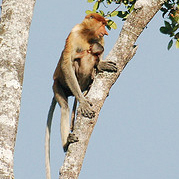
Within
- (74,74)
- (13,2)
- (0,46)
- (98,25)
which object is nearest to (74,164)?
(0,46)

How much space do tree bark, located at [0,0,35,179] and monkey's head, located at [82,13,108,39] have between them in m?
2.39

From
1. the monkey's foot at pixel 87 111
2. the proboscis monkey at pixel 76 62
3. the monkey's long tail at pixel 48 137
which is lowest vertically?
the monkey's foot at pixel 87 111

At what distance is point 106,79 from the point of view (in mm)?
3561

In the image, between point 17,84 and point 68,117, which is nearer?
point 17,84

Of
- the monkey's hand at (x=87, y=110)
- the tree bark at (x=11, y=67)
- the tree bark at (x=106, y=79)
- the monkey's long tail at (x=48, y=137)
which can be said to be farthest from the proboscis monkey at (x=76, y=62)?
the tree bark at (x=11, y=67)

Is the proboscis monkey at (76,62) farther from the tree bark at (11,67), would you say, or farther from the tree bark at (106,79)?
the tree bark at (11,67)

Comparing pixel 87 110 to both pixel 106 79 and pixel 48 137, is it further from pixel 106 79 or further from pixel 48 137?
pixel 48 137

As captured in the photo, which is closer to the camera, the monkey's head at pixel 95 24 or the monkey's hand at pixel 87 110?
the monkey's hand at pixel 87 110

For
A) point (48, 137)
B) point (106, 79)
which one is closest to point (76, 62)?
point (48, 137)

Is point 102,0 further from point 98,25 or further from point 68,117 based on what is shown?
point 68,117

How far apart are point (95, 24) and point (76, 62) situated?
604 millimetres

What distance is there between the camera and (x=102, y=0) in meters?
5.19

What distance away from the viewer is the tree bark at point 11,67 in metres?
2.55

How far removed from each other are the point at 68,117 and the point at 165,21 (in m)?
1.89
